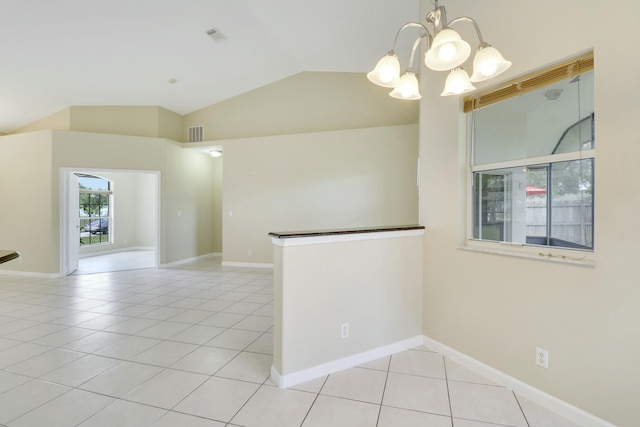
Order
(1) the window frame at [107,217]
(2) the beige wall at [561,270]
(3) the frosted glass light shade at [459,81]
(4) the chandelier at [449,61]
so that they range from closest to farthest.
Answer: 1. (4) the chandelier at [449,61]
2. (2) the beige wall at [561,270]
3. (3) the frosted glass light shade at [459,81]
4. (1) the window frame at [107,217]

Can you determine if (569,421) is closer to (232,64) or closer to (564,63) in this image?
(564,63)

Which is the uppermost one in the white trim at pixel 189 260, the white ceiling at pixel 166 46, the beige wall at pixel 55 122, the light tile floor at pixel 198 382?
the white ceiling at pixel 166 46

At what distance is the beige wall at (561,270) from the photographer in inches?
62.2

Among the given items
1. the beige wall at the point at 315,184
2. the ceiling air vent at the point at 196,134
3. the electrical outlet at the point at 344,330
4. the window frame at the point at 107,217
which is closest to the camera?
the electrical outlet at the point at 344,330

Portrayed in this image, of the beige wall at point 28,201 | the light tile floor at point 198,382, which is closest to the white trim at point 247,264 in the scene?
the light tile floor at point 198,382

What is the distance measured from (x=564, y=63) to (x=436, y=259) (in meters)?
1.67

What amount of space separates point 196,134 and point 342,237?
6160mm

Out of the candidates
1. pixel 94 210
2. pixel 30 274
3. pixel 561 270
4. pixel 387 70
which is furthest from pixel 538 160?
pixel 94 210

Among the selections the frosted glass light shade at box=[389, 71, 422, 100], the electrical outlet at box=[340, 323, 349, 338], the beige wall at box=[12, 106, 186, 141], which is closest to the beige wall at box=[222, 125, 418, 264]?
the beige wall at box=[12, 106, 186, 141]

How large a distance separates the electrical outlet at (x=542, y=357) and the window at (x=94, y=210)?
32.7ft

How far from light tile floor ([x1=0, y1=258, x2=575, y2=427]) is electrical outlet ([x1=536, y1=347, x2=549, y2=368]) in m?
0.27

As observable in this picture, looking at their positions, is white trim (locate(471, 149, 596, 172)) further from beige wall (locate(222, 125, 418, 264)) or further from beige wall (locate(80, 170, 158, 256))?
beige wall (locate(80, 170, 158, 256))

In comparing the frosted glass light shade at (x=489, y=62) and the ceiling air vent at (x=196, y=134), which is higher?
the ceiling air vent at (x=196, y=134)

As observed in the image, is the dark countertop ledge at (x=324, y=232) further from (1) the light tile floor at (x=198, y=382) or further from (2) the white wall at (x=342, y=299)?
(1) the light tile floor at (x=198, y=382)
